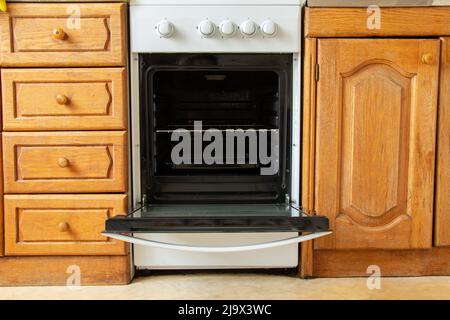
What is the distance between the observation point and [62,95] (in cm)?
112

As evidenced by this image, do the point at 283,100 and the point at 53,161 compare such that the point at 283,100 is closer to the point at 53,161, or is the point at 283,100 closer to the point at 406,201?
the point at 406,201

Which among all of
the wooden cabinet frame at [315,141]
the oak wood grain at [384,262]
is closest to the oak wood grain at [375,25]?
the wooden cabinet frame at [315,141]

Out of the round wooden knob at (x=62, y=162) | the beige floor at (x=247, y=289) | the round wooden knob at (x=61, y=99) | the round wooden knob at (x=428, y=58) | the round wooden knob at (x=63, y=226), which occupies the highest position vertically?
the round wooden knob at (x=428, y=58)

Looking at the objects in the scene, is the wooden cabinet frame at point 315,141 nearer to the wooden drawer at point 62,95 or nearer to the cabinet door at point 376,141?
the cabinet door at point 376,141

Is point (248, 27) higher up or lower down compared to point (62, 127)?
higher up

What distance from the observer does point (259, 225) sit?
0.98 meters

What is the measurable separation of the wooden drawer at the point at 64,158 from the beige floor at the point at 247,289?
0.30 metres

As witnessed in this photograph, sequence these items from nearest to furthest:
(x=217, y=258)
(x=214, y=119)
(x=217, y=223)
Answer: (x=217, y=223) < (x=217, y=258) < (x=214, y=119)

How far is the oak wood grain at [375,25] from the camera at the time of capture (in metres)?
1.13

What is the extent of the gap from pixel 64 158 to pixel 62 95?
0.18 metres

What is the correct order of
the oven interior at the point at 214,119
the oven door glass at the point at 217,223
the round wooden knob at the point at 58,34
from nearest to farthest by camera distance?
1. the oven door glass at the point at 217,223
2. the round wooden knob at the point at 58,34
3. the oven interior at the point at 214,119

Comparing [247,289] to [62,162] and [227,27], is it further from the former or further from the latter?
[227,27]

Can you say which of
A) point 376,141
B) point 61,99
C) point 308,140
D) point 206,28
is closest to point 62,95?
point 61,99
